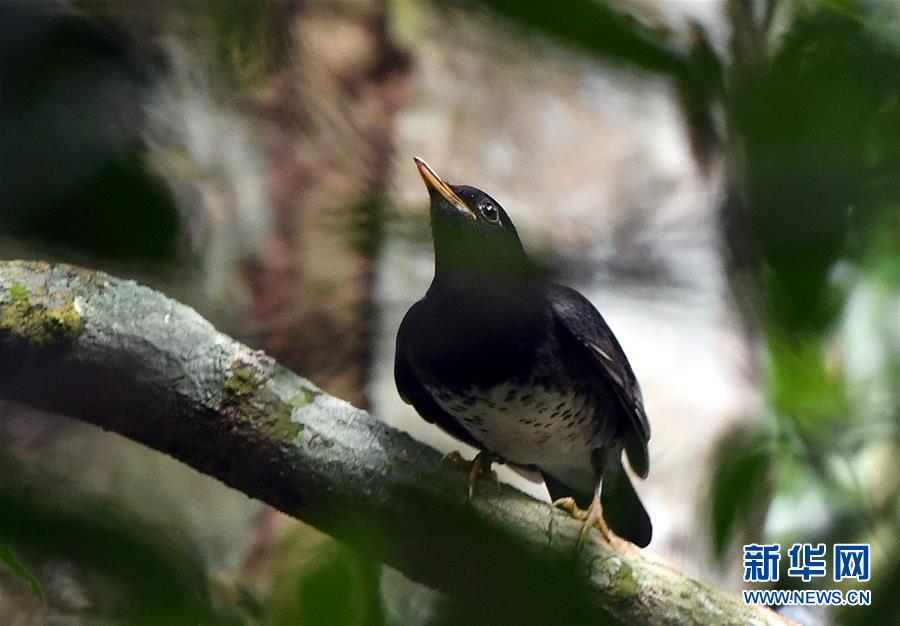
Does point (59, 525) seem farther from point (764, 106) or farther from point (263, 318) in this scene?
point (263, 318)

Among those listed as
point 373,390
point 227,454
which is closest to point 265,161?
point 373,390

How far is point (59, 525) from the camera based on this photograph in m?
0.40

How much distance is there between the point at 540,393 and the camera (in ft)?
7.31

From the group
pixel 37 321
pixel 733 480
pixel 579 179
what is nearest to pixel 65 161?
pixel 733 480

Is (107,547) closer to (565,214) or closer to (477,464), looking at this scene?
(565,214)

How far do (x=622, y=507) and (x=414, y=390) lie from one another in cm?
68

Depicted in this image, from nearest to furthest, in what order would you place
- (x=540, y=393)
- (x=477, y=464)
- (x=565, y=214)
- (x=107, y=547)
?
(x=107, y=547)
(x=565, y=214)
(x=477, y=464)
(x=540, y=393)

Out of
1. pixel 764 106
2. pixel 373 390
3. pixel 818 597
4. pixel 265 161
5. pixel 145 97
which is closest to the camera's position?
pixel 764 106

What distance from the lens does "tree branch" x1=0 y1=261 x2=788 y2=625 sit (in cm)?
146

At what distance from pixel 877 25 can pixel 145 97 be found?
99cm

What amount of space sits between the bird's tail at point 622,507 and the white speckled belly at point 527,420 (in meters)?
0.13
